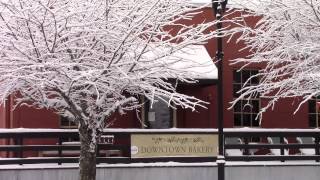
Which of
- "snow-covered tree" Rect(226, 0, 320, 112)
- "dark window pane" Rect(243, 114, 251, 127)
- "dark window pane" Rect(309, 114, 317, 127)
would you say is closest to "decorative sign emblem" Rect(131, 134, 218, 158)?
"snow-covered tree" Rect(226, 0, 320, 112)

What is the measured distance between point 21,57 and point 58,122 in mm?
6585

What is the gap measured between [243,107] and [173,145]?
17.2ft

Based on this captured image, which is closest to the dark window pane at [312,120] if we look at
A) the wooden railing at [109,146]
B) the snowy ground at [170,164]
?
the wooden railing at [109,146]

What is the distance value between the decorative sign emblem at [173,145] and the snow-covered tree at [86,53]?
2.27 metres

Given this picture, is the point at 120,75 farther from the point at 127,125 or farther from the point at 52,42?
the point at 127,125

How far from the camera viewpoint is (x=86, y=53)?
10570 mm

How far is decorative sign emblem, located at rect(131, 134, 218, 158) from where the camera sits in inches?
533

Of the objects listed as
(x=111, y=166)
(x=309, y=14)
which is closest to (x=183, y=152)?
(x=111, y=166)

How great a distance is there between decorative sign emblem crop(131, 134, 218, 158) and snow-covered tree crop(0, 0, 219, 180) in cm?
227

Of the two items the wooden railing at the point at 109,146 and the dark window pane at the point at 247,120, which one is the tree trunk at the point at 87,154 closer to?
the wooden railing at the point at 109,146

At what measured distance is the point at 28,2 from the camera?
9844 millimetres

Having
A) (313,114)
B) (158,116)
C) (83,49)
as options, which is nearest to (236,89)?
(313,114)

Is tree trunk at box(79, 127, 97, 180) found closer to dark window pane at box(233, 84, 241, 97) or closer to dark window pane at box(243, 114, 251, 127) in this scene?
dark window pane at box(233, 84, 241, 97)

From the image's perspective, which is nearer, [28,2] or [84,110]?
[28,2]
